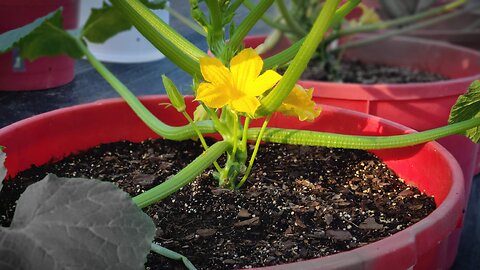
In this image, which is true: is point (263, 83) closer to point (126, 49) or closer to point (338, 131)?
point (338, 131)

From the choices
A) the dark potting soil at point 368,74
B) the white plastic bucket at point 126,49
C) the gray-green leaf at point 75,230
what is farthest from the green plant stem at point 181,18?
the gray-green leaf at point 75,230

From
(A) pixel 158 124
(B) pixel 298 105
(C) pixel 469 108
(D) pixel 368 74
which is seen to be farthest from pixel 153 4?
(D) pixel 368 74

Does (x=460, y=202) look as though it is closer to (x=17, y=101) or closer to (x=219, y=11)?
(x=219, y=11)

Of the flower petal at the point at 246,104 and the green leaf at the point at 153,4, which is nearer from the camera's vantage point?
the flower petal at the point at 246,104

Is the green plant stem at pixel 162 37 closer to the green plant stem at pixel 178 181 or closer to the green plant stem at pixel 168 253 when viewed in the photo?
the green plant stem at pixel 178 181

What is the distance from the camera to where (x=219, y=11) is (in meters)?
0.76

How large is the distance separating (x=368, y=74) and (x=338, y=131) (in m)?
0.76

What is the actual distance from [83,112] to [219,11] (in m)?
0.29

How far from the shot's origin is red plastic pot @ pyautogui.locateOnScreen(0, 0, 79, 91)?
1241mm

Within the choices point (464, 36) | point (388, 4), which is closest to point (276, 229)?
point (388, 4)

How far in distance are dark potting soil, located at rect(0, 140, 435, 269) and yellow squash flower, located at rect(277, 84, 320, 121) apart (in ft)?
0.37

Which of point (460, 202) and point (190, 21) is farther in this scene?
point (190, 21)

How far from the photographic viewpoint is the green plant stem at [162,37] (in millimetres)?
718

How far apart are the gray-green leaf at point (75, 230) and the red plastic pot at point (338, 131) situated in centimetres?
21
